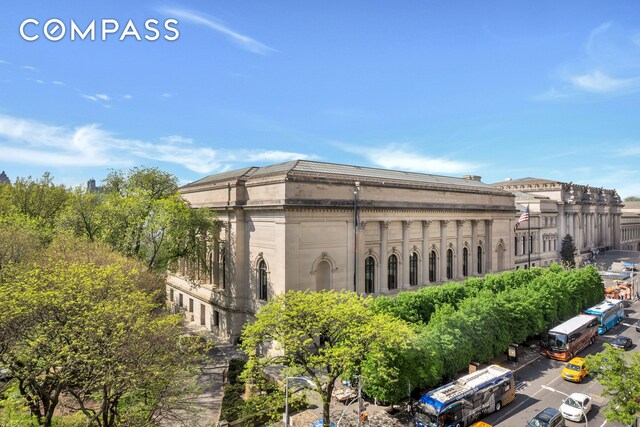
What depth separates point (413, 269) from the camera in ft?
157

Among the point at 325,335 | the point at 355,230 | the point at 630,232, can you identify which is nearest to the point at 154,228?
the point at 355,230

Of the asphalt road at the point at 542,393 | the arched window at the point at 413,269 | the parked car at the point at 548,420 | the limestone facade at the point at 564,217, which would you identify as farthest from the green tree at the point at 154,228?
the limestone facade at the point at 564,217

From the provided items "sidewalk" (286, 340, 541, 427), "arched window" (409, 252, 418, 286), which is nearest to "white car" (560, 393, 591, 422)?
"sidewalk" (286, 340, 541, 427)

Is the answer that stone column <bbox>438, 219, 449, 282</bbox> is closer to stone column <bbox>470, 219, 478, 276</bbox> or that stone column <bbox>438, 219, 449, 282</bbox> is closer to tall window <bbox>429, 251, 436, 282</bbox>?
tall window <bbox>429, 251, 436, 282</bbox>

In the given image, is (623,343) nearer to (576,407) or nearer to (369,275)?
(576,407)

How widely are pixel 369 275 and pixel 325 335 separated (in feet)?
65.8

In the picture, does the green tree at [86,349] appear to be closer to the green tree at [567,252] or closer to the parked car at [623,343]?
the parked car at [623,343]

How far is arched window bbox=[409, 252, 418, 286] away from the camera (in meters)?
47.6

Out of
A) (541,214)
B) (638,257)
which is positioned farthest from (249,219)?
(638,257)

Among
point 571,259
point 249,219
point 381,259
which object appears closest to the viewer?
point 249,219

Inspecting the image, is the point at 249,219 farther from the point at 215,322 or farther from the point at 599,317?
the point at 599,317

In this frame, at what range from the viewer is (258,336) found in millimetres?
23906

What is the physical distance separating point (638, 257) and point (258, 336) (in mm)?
123962

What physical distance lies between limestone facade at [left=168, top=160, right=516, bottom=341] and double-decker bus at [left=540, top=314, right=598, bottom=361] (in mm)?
14671
